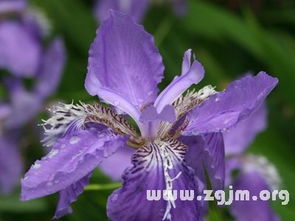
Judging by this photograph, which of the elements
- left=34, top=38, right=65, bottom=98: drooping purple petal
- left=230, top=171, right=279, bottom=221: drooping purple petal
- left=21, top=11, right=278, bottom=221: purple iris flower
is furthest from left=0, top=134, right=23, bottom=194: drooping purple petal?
left=21, top=11, right=278, bottom=221: purple iris flower

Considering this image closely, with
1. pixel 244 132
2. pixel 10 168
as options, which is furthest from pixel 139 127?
pixel 10 168

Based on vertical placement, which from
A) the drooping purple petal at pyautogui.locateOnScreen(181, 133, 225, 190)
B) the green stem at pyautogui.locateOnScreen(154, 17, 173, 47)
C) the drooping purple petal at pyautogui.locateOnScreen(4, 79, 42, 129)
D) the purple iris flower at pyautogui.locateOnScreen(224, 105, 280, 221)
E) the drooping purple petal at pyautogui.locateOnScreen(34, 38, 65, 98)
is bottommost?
the drooping purple petal at pyautogui.locateOnScreen(181, 133, 225, 190)

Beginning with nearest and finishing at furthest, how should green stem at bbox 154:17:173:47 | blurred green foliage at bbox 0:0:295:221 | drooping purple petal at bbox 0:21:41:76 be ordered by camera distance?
blurred green foliage at bbox 0:0:295:221 < drooping purple petal at bbox 0:21:41:76 < green stem at bbox 154:17:173:47

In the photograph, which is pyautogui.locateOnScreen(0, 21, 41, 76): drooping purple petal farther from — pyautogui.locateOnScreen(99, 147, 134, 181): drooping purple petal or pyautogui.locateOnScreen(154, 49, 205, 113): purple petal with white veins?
pyautogui.locateOnScreen(154, 49, 205, 113): purple petal with white veins

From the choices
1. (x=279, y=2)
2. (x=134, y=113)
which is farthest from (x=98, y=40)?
(x=279, y=2)

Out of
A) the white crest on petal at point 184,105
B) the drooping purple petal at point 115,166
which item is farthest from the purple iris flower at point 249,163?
the white crest on petal at point 184,105

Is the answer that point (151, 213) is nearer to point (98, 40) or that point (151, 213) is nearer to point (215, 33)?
point (98, 40)
